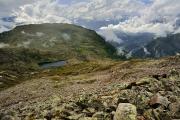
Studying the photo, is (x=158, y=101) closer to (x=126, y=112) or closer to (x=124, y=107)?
(x=124, y=107)

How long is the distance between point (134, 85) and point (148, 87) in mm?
2108

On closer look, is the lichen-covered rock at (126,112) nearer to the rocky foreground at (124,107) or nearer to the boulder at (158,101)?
the rocky foreground at (124,107)

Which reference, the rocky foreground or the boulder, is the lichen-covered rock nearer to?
the rocky foreground

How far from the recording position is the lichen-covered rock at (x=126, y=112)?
3353cm

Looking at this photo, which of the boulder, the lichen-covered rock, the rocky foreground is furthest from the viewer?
the boulder

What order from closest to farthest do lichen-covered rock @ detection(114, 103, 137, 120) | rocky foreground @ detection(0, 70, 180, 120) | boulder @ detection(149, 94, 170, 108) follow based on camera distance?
lichen-covered rock @ detection(114, 103, 137, 120)
rocky foreground @ detection(0, 70, 180, 120)
boulder @ detection(149, 94, 170, 108)

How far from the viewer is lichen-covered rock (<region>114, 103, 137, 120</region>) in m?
33.5

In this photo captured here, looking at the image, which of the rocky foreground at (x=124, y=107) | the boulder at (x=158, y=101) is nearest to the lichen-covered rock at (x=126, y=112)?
the rocky foreground at (x=124, y=107)

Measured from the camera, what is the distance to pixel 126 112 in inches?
1340

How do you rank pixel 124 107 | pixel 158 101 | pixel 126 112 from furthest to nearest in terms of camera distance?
pixel 158 101 → pixel 124 107 → pixel 126 112

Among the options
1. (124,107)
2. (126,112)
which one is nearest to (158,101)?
(124,107)

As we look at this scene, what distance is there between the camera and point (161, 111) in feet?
117

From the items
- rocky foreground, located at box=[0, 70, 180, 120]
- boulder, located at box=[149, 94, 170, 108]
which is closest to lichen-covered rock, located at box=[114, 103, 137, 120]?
rocky foreground, located at box=[0, 70, 180, 120]

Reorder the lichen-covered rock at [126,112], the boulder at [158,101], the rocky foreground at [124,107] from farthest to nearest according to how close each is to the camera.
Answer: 1. the boulder at [158,101]
2. the rocky foreground at [124,107]
3. the lichen-covered rock at [126,112]
